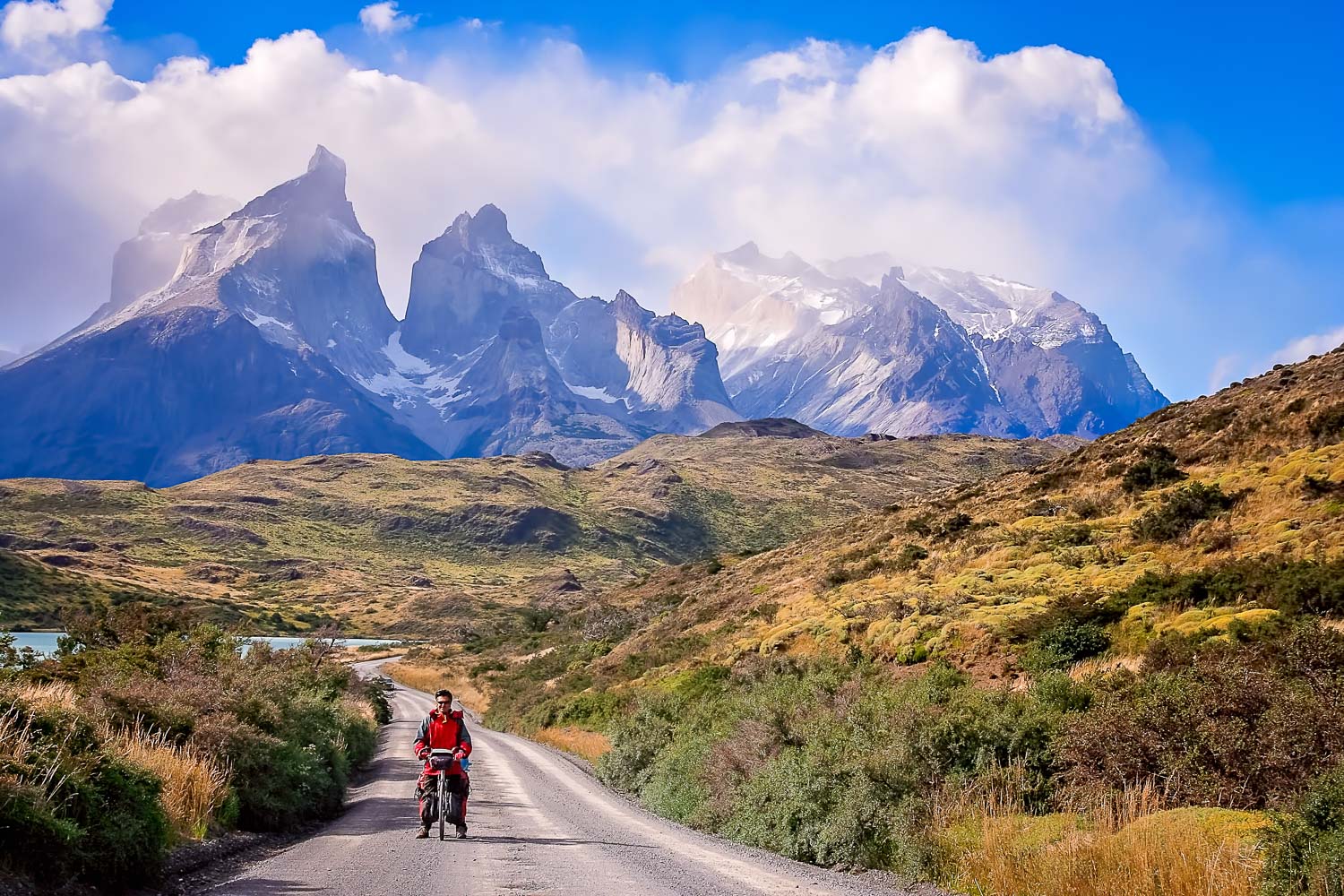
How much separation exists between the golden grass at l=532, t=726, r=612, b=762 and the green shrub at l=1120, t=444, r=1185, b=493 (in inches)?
766

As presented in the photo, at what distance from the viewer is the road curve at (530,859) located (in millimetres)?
10023

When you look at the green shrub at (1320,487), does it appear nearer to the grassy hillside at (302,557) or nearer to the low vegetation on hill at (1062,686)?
the low vegetation on hill at (1062,686)

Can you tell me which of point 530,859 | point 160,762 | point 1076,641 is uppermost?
point 1076,641

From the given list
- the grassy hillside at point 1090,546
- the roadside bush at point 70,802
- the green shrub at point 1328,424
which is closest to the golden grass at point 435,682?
the grassy hillside at point 1090,546

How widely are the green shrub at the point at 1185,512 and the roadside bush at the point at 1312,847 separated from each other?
18.2 meters

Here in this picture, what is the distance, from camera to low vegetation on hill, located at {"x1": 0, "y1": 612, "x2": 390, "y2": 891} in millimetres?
8469

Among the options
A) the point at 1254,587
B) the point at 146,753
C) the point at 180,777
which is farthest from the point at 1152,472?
the point at 146,753

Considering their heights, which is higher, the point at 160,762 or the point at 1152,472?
the point at 1152,472

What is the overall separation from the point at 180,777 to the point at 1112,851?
11.7m

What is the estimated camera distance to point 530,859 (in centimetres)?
1202

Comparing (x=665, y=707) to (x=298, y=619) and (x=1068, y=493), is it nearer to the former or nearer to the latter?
(x=1068, y=493)

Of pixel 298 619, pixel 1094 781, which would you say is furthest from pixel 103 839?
pixel 298 619

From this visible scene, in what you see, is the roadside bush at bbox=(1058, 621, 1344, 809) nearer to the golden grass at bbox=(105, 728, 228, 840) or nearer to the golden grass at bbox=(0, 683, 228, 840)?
the golden grass at bbox=(0, 683, 228, 840)

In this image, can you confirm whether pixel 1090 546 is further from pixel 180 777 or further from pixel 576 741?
pixel 180 777
